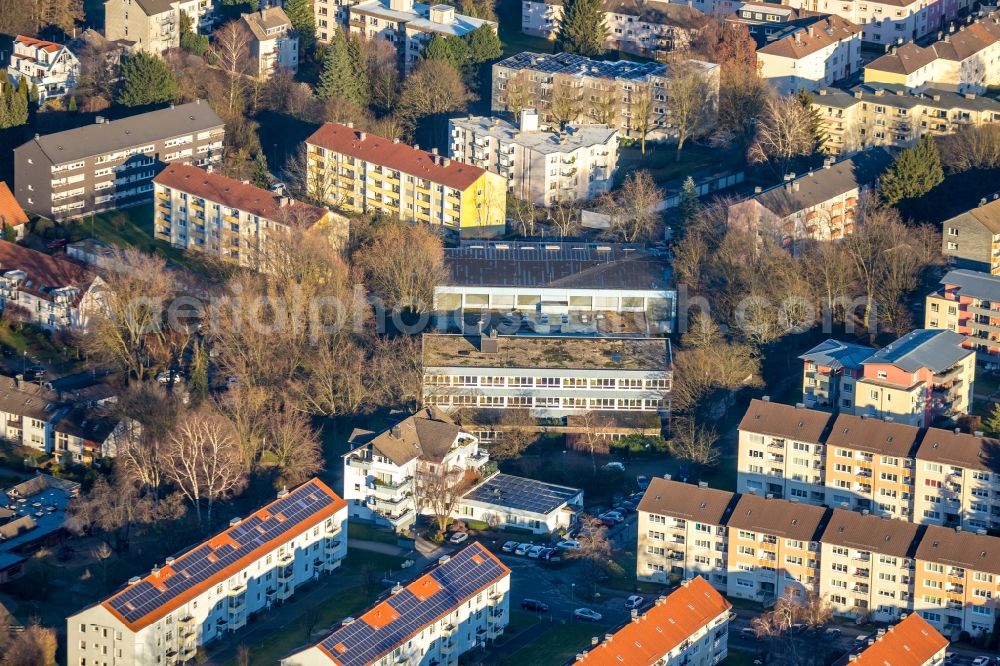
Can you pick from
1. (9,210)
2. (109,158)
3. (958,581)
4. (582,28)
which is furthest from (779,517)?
(582,28)

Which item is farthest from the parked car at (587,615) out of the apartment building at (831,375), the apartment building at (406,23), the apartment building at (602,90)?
the apartment building at (406,23)

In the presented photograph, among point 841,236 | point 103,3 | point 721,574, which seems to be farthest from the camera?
point 103,3

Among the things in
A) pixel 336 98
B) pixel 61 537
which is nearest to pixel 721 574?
pixel 61 537

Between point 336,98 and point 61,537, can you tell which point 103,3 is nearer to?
point 336,98

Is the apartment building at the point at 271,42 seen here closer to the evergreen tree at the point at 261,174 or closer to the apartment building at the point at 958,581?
the evergreen tree at the point at 261,174

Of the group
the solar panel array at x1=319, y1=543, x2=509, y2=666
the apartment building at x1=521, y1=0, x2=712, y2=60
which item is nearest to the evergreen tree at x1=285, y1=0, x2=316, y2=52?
the apartment building at x1=521, y1=0, x2=712, y2=60

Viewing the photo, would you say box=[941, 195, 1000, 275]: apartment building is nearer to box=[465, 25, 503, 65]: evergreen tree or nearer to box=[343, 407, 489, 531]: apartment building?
box=[343, 407, 489, 531]: apartment building
